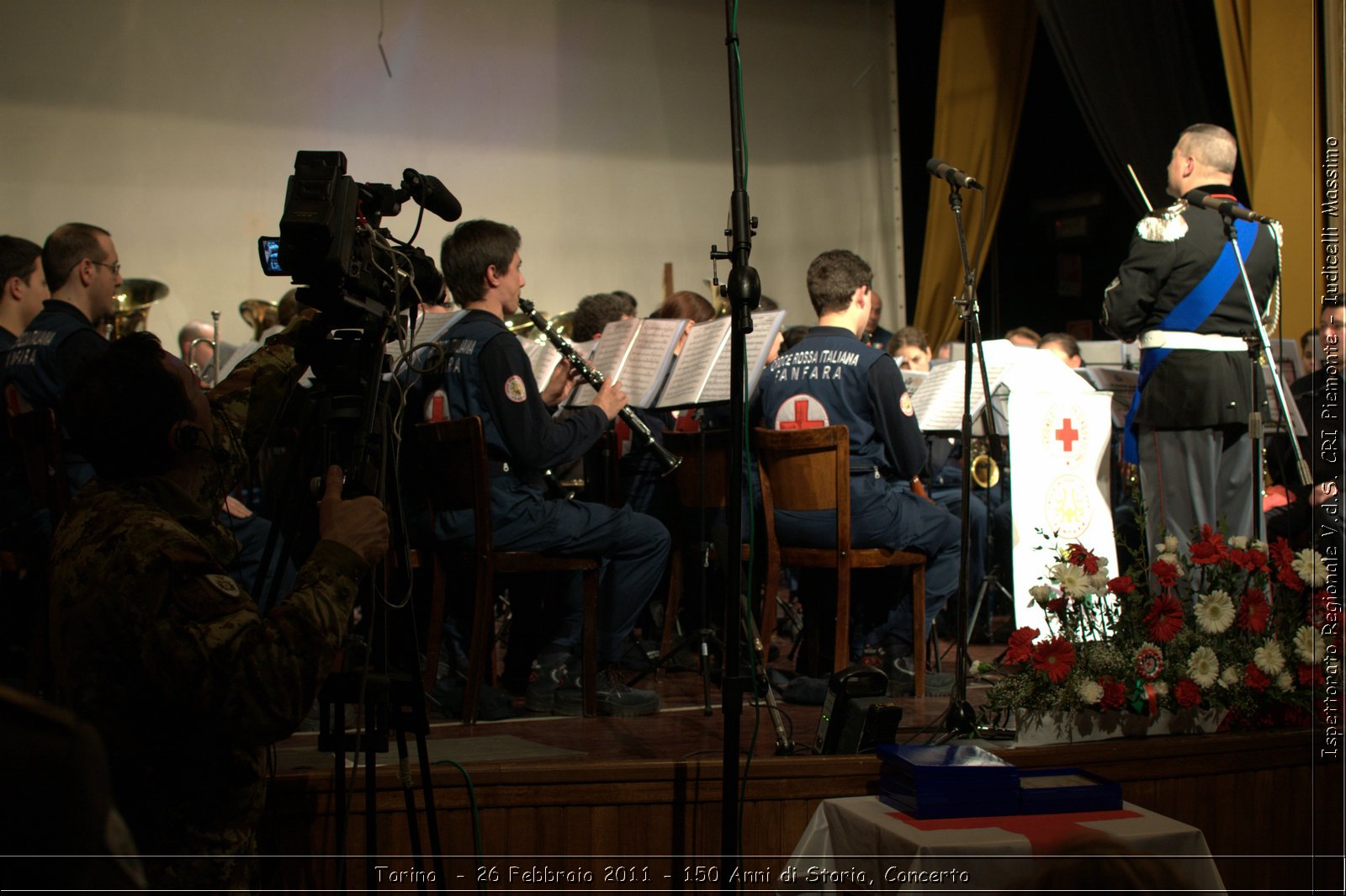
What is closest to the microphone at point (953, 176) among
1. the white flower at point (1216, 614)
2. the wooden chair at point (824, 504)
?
the wooden chair at point (824, 504)

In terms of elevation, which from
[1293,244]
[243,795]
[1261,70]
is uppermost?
[1261,70]

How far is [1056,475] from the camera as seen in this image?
168 inches

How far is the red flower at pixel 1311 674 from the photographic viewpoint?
2914 mm

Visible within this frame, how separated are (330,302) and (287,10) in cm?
645

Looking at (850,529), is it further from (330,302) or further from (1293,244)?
(1293,244)

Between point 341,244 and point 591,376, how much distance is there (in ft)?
6.57

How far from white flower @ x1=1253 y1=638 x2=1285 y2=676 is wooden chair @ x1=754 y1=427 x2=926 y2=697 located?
3.42ft

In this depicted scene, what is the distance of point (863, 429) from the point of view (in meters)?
3.88

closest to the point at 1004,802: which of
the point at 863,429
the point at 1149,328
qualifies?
the point at 863,429

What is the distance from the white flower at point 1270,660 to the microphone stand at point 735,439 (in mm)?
1516

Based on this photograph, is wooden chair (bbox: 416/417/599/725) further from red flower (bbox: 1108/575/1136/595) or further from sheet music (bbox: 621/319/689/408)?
red flower (bbox: 1108/575/1136/595)

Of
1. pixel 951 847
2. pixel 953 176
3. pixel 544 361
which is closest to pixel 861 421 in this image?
pixel 953 176

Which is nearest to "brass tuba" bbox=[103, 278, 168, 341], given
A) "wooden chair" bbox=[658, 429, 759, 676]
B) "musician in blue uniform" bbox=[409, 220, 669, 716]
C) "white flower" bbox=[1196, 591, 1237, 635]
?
"musician in blue uniform" bbox=[409, 220, 669, 716]

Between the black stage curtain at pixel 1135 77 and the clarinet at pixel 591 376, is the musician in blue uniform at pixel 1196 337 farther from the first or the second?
the black stage curtain at pixel 1135 77
